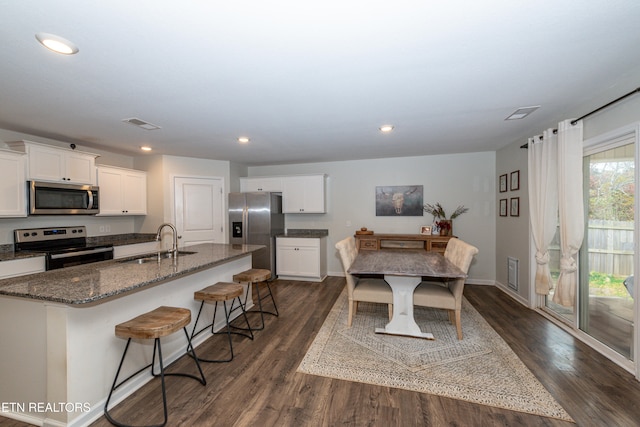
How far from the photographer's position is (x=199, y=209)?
4820mm

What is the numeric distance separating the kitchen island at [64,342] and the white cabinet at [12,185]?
1858 mm

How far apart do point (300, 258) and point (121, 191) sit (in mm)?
3169

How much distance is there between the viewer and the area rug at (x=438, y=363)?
6.17ft

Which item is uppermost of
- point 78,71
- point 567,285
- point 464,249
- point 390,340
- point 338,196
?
point 78,71

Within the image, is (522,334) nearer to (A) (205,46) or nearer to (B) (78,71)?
(A) (205,46)

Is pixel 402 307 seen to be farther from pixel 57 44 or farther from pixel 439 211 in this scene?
pixel 57 44

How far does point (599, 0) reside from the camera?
123 cm

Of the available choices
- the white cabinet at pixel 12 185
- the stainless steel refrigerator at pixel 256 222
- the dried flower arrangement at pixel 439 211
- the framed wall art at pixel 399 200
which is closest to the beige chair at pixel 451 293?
the dried flower arrangement at pixel 439 211

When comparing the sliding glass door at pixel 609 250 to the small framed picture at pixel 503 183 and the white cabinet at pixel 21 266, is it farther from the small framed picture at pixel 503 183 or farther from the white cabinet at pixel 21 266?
the white cabinet at pixel 21 266

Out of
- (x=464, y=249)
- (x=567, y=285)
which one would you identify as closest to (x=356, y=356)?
(x=464, y=249)

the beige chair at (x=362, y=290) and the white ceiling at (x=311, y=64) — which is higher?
the white ceiling at (x=311, y=64)

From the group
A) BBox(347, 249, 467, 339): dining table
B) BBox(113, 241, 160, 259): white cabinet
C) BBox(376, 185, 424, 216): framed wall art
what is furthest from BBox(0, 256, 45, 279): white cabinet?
BBox(376, 185, 424, 216): framed wall art

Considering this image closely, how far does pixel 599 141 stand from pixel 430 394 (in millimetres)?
2649

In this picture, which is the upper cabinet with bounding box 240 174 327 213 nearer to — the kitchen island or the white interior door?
the white interior door
